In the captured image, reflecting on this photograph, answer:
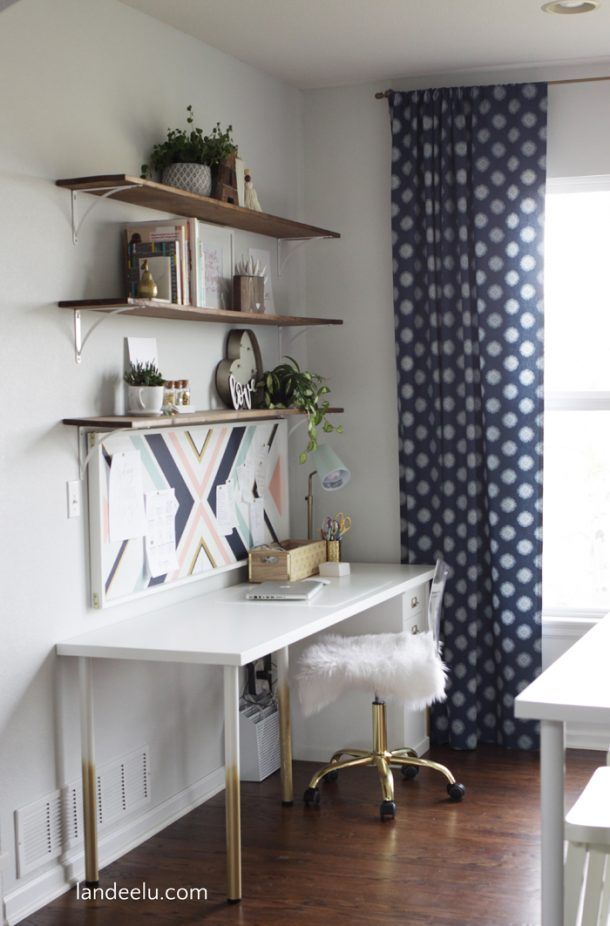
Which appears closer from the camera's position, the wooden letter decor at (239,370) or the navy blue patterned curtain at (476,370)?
the wooden letter decor at (239,370)

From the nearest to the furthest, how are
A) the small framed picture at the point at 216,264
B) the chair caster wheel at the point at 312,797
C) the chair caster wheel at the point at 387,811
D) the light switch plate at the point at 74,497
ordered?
1. the light switch plate at the point at 74,497
2. the chair caster wheel at the point at 387,811
3. the chair caster wheel at the point at 312,797
4. the small framed picture at the point at 216,264

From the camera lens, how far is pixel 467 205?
4.59 metres

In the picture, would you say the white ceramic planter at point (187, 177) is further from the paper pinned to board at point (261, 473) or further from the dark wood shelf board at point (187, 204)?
the paper pinned to board at point (261, 473)

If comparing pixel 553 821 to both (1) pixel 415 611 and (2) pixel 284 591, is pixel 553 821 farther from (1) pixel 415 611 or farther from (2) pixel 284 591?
(1) pixel 415 611

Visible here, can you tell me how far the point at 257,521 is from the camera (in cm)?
450

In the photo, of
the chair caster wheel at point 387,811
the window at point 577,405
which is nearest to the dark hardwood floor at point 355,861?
the chair caster wheel at point 387,811

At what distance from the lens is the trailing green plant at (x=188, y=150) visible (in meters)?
3.74

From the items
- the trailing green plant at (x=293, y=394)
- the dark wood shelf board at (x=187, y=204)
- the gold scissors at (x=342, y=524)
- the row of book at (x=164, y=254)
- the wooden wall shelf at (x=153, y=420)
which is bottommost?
the gold scissors at (x=342, y=524)

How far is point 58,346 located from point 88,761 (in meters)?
1.18

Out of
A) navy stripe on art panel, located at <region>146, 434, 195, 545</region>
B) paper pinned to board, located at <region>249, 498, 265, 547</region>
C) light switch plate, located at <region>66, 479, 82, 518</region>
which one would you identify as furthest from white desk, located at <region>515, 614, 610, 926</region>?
paper pinned to board, located at <region>249, 498, 265, 547</region>

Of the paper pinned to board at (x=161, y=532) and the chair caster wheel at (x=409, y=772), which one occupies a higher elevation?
the paper pinned to board at (x=161, y=532)

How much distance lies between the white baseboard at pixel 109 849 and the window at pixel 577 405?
162cm

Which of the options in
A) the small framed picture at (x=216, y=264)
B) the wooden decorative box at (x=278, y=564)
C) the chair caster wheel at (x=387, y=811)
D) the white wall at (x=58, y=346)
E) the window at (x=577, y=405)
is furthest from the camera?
→ the window at (x=577, y=405)

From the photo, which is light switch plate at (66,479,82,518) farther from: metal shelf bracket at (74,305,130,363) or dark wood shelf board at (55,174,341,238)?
dark wood shelf board at (55,174,341,238)
